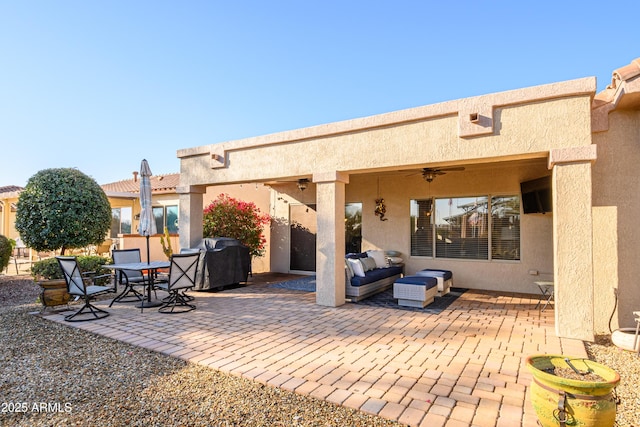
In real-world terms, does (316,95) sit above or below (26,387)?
above

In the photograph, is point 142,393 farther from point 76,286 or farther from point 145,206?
point 145,206

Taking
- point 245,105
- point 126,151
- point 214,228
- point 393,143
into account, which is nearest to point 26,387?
point 393,143

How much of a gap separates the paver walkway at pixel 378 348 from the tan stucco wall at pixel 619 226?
1044 mm

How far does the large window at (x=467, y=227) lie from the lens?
30.0ft

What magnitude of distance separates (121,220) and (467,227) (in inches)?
644

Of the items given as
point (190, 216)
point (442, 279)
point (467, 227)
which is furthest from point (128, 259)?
point (467, 227)

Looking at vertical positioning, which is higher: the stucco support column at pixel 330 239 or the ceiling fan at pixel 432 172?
the ceiling fan at pixel 432 172

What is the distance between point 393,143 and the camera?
661 cm

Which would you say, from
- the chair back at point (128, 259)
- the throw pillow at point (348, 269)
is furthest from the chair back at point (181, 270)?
the throw pillow at point (348, 269)

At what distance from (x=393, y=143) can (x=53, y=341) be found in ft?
21.2

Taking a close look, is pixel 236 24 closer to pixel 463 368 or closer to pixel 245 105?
pixel 245 105

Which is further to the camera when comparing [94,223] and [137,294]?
[94,223]

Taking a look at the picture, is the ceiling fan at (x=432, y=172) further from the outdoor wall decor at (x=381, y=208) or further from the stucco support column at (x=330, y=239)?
the stucco support column at (x=330, y=239)

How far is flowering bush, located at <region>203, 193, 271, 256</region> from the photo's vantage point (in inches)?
451
